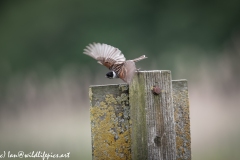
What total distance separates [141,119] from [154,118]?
0.05m

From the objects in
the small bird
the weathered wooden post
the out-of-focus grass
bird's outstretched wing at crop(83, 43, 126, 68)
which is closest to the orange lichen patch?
the weathered wooden post

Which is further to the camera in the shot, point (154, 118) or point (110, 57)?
point (110, 57)

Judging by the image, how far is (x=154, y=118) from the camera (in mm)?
2008

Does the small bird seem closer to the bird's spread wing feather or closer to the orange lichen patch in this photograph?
the bird's spread wing feather

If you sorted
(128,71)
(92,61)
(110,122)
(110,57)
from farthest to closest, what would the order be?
(92,61)
(110,57)
(128,71)
(110,122)

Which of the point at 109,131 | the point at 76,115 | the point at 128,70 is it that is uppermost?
the point at 128,70

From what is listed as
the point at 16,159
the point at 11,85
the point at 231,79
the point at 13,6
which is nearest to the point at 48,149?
the point at 16,159

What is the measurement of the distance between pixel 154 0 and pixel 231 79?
263 centimetres

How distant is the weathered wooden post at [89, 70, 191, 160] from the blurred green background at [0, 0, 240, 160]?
2.03 metres

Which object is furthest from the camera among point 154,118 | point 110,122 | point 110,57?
point 110,57

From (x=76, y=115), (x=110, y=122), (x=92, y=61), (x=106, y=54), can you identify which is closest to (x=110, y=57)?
(x=106, y=54)

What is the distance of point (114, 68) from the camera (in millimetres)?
2729

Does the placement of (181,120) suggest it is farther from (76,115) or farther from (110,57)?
(76,115)

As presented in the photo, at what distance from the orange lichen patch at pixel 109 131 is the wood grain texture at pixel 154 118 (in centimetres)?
9
